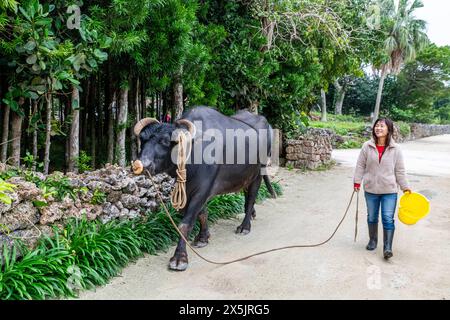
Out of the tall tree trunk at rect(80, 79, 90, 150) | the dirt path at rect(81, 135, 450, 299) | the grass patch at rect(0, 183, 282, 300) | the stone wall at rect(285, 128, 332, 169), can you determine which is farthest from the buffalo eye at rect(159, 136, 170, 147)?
the stone wall at rect(285, 128, 332, 169)

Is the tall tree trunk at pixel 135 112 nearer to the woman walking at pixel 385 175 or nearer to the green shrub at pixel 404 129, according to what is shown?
the woman walking at pixel 385 175

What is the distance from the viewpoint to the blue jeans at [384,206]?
393 cm

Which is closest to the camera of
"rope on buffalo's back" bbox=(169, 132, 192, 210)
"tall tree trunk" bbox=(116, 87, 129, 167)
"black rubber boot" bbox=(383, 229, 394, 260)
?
"rope on buffalo's back" bbox=(169, 132, 192, 210)

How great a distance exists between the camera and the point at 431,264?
3811 mm

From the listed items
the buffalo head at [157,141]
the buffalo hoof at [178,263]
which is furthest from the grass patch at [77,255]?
the buffalo head at [157,141]

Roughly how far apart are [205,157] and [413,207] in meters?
2.20

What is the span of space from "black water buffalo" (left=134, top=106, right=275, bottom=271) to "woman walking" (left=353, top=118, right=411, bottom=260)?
1.33m

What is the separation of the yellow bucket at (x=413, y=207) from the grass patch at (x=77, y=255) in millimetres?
2482

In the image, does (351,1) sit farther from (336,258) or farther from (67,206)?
(67,206)

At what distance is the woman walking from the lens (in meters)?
3.91

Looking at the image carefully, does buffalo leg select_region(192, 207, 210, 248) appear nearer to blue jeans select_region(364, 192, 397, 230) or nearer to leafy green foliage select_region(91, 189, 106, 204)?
leafy green foliage select_region(91, 189, 106, 204)

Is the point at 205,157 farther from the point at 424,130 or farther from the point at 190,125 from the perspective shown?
the point at 424,130

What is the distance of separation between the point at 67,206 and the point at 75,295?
993mm

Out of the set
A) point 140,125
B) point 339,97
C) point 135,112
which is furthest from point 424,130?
point 140,125
